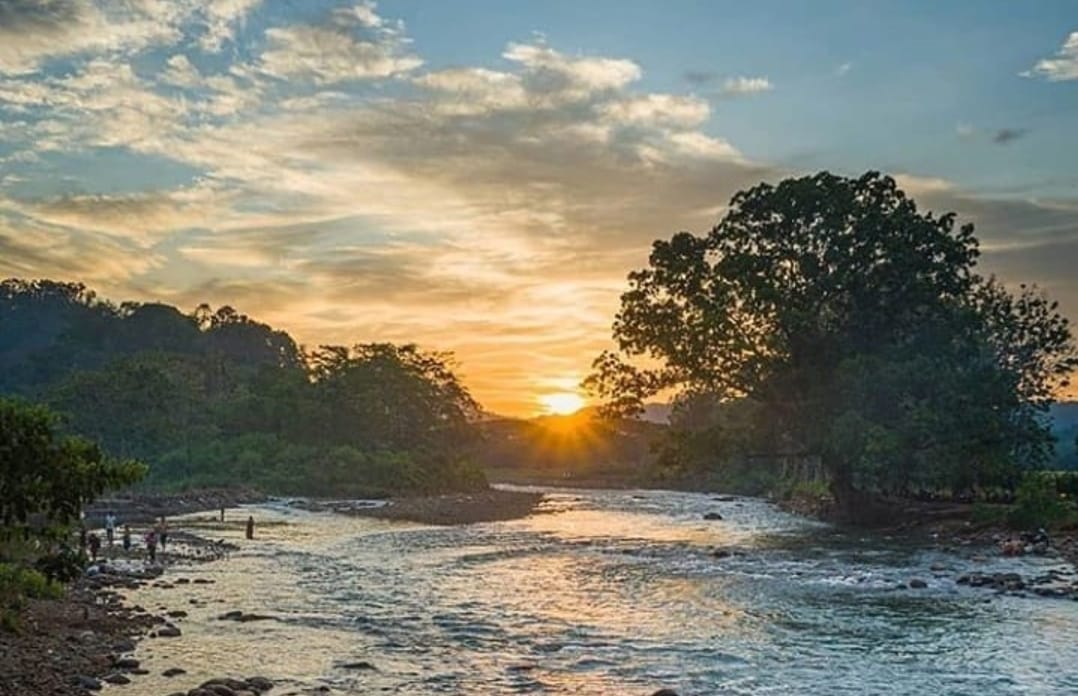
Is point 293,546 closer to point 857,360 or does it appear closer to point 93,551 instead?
point 93,551

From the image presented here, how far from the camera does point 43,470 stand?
43.3 feet

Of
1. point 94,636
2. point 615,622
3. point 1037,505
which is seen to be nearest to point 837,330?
point 1037,505

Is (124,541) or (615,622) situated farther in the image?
(124,541)

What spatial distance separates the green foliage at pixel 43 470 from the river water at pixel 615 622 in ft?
15.2

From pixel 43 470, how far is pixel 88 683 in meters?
5.05

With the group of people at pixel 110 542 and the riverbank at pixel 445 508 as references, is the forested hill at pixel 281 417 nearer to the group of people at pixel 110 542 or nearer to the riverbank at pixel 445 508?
the riverbank at pixel 445 508

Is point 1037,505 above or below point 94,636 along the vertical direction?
above

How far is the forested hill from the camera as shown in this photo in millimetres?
86312

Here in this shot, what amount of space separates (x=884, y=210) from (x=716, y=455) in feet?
50.4

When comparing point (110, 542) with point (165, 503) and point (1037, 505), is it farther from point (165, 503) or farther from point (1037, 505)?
point (1037, 505)

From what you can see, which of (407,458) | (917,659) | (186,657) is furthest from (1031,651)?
(407,458)

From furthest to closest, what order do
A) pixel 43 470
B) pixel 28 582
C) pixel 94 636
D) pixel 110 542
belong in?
1. pixel 110 542
2. pixel 94 636
3. pixel 28 582
4. pixel 43 470

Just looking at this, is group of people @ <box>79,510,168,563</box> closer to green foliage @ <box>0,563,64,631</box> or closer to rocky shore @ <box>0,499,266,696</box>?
rocky shore @ <box>0,499,266,696</box>

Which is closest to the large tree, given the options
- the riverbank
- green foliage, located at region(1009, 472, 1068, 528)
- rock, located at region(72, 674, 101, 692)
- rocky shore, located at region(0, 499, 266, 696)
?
green foliage, located at region(1009, 472, 1068, 528)
